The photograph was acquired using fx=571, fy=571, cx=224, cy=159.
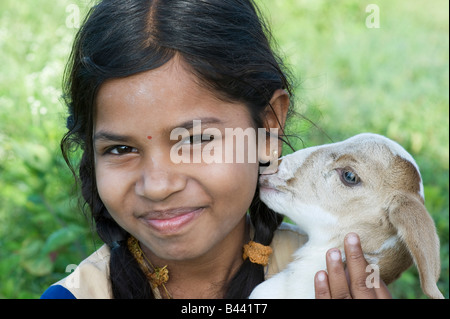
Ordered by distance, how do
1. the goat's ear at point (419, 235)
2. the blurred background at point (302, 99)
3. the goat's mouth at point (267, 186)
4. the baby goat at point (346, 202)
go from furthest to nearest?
the blurred background at point (302, 99)
the goat's mouth at point (267, 186)
the baby goat at point (346, 202)
the goat's ear at point (419, 235)

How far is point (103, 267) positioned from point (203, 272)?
428 millimetres

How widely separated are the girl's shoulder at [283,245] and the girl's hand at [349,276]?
0.29 meters

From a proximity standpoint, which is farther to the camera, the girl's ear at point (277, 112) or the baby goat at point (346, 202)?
the girl's ear at point (277, 112)

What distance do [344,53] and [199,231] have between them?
13.0 feet

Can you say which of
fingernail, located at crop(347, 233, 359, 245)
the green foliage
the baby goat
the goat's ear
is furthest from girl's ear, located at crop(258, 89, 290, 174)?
the green foliage

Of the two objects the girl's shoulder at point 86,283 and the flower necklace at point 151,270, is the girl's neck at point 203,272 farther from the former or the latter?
the girl's shoulder at point 86,283

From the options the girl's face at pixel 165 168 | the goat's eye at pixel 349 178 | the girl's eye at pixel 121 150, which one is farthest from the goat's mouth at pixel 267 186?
the girl's eye at pixel 121 150

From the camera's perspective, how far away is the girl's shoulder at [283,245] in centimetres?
249

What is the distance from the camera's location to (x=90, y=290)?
7.63 feet

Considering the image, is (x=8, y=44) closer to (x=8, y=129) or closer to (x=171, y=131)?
(x=8, y=129)

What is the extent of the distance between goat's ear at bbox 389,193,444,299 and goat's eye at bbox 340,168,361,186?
0.16 metres

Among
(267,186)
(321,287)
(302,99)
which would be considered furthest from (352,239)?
(302,99)

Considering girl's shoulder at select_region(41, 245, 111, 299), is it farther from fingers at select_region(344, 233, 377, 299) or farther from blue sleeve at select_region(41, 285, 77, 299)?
fingers at select_region(344, 233, 377, 299)

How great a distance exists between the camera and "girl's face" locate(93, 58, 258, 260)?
1.99 metres
